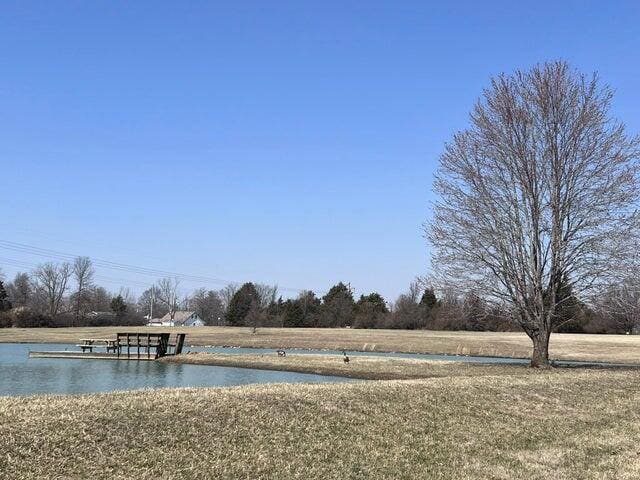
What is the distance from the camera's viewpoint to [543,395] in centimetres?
1458

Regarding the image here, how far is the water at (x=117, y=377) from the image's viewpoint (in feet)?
67.5

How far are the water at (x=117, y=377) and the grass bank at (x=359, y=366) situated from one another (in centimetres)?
119

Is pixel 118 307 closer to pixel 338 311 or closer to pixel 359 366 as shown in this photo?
pixel 338 311

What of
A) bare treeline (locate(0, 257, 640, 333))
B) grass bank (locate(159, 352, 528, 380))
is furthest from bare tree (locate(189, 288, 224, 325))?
grass bank (locate(159, 352, 528, 380))

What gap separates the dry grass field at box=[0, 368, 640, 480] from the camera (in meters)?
7.58

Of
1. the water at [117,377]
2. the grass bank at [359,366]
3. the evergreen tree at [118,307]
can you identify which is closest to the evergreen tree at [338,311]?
the evergreen tree at [118,307]

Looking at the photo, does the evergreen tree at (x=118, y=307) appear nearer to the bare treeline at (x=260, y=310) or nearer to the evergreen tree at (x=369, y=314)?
the bare treeline at (x=260, y=310)

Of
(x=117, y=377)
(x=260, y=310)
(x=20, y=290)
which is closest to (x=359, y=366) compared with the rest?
(x=117, y=377)

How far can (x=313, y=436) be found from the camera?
950 centimetres

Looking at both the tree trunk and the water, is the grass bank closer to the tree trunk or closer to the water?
the tree trunk

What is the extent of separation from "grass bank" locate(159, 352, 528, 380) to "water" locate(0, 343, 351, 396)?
1.19 m

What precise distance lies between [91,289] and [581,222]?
441ft

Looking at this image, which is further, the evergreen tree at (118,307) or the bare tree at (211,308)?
the bare tree at (211,308)

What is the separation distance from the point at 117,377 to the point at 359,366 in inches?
425
